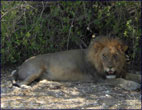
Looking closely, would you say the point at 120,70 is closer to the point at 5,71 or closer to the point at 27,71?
the point at 27,71

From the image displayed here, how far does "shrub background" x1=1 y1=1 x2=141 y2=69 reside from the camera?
5.36 metres

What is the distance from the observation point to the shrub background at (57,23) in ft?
17.6

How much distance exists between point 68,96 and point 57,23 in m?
1.80

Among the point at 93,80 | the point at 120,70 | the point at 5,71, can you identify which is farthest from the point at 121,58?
the point at 5,71

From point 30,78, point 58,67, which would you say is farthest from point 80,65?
point 30,78

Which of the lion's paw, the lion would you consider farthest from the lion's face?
the lion's paw

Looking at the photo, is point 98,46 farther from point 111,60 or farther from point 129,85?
point 129,85

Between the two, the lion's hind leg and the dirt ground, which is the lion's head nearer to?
the dirt ground

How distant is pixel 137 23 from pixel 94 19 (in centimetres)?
83

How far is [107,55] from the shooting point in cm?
495

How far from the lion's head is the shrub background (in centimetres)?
30

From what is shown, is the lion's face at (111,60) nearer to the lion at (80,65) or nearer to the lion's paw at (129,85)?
the lion at (80,65)

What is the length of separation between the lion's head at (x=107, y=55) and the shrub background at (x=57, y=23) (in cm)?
30

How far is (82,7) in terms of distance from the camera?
559 centimetres
